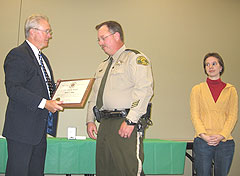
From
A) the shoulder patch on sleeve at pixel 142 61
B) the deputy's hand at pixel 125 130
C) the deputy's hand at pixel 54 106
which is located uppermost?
the shoulder patch on sleeve at pixel 142 61

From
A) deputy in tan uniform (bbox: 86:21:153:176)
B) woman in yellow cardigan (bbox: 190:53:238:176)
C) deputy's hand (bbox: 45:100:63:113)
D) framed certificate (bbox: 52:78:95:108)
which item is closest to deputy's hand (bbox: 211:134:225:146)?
woman in yellow cardigan (bbox: 190:53:238:176)

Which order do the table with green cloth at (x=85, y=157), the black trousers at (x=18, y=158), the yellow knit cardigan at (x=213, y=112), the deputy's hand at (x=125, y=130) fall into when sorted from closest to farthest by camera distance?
the black trousers at (x=18, y=158) → the deputy's hand at (x=125, y=130) → the yellow knit cardigan at (x=213, y=112) → the table with green cloth at (x=85, y=157)

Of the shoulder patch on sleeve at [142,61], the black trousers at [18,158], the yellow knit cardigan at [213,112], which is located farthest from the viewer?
the yellow knit cardigan at [213,112]

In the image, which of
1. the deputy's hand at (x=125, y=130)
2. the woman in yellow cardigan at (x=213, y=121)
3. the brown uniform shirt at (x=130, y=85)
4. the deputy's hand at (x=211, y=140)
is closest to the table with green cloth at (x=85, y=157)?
the woman in yellow cardigan at (x=213, y=121)

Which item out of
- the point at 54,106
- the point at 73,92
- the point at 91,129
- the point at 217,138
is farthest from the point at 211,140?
the point at 54,106

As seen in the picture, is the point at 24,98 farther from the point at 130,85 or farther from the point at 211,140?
the point at 211,140

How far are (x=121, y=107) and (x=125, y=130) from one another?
206 millimetres

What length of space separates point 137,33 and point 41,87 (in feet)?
8.84

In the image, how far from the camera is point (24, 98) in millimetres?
1582

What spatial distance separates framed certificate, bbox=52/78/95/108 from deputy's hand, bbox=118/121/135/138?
0.34 meters

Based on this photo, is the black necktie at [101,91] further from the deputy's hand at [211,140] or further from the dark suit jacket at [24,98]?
the deputy's hand at [211,140]

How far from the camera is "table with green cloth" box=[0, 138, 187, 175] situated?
267 cm

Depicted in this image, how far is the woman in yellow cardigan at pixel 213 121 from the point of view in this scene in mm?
2208

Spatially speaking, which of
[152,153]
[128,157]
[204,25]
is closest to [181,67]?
[204,25]
